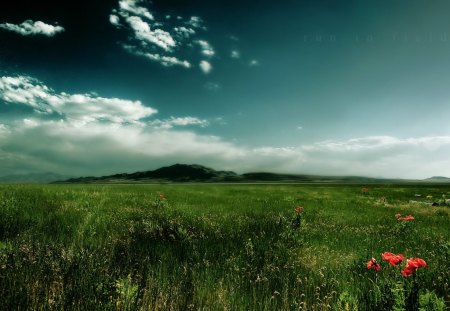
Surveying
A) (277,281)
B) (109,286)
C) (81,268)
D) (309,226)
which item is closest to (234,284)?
(277,281)

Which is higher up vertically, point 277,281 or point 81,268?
point 81,268

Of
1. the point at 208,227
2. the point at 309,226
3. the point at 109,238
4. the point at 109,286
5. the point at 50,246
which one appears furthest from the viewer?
the point at 309,226

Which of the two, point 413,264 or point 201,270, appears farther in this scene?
point 201,270

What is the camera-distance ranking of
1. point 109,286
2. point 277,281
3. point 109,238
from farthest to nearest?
point 109,238 < point 277,281 < point 109,286

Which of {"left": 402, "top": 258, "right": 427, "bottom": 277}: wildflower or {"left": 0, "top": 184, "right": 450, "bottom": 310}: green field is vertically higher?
{"left": 402, "top": 258, "right": 427, "bottom": 277}: wildflower

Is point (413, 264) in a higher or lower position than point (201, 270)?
higher

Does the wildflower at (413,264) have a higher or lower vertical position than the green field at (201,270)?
higher

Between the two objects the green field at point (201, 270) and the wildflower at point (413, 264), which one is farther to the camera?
the green field at point (201, 270)

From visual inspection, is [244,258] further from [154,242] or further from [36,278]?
[36,278]

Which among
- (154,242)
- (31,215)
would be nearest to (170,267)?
(154,242)

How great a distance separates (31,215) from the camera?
890cm

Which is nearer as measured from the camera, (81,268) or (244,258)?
(81,268)

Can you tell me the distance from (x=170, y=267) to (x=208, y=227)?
141 inches

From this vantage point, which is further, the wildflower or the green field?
the green field
